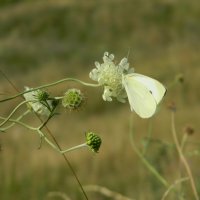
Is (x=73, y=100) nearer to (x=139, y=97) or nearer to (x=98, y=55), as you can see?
(x=139, y=97)

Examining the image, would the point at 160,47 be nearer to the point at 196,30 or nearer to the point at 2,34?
the point at 196,30

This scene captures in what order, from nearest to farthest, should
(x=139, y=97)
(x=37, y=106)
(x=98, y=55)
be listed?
(x=139, y=97) → (x=37, y=106) → (x=98, y=55)

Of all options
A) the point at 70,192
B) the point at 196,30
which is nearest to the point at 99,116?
the point at 70,192

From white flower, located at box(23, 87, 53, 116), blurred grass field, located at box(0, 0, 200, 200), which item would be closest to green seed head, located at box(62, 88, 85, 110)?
white flower, located at box(23, 87, 53, 116)

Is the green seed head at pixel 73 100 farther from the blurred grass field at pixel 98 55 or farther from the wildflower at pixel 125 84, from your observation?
the blurred grass field at pixel 98 55

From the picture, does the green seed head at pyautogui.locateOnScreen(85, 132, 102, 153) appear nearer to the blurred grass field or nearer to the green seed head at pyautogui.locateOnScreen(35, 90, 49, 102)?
the green seed head at pyautogui.locateOnScreen(35, 90, 49, 102)

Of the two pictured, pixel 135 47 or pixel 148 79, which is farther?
pixel 135 47

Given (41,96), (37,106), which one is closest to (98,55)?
(37,106)

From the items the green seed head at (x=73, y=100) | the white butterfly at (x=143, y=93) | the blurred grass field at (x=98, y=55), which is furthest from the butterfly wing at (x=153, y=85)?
the blurred grass field at (x=98, y=55)
